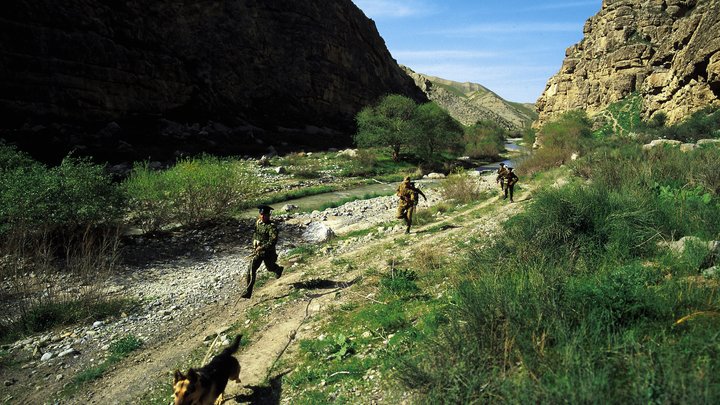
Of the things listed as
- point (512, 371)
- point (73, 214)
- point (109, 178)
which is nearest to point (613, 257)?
point (512, 371)

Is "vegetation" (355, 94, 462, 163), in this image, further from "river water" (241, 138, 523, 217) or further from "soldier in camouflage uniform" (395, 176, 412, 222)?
"soldier in camouflage uniform" (395, 176, 412, 222)

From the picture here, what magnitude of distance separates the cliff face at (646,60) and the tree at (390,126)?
1088 inches

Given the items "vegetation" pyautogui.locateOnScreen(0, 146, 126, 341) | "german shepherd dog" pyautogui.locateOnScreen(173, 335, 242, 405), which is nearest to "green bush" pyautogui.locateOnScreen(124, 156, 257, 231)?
"vegetation" pyautogui.locateOnScreen(0, 146, 126, 341)

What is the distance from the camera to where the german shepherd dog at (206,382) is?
4.37m

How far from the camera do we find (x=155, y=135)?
40.7m

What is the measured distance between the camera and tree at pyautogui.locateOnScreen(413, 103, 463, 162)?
4475cm

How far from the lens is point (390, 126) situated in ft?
146

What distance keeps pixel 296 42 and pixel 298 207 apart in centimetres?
4779

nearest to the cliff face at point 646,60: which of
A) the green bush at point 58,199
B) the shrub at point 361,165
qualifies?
the shrub at point 361,165

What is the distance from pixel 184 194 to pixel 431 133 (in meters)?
34.0

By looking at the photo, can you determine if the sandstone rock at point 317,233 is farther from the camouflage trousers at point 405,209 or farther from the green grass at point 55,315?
the green grass at point 55,315

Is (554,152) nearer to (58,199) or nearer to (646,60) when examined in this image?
(58,199)

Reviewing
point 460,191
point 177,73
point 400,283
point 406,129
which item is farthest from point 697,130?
point 177,73

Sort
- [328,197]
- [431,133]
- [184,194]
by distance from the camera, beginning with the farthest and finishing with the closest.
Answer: [431,133], [328,197], [184,194]
